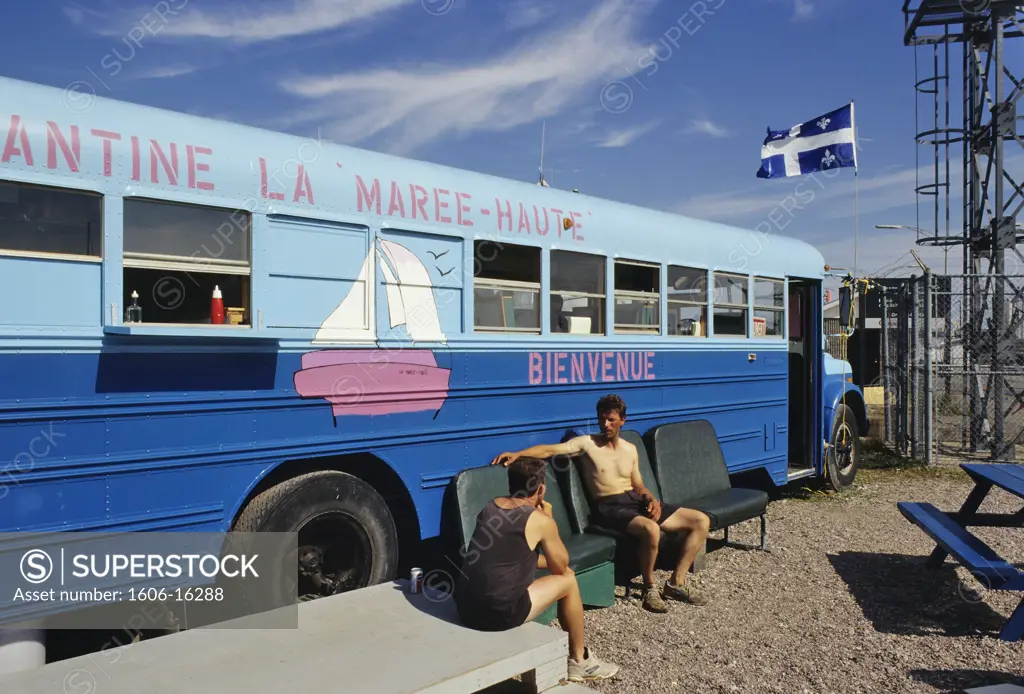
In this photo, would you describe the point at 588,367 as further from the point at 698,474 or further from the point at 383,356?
the point at 383,356

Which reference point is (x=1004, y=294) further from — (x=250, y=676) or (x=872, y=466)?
(x=250, y=676)

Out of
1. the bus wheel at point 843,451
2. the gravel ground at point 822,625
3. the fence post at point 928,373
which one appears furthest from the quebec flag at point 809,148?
A: the gravel ground at point 822,625

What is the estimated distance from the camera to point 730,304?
7293 mm

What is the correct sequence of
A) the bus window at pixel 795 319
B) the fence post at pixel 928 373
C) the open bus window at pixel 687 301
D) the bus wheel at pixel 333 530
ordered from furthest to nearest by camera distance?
the fence post at pixel 928 373, the bus window at pixel 795 319, the open bus window at pixel 687 301, the bus wheel at pixel 333 530

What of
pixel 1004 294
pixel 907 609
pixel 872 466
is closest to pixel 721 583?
pixel 907 609

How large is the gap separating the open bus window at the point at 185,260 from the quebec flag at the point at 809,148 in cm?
758

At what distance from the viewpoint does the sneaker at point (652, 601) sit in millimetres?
5035

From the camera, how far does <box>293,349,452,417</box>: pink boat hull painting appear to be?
14.4 feet

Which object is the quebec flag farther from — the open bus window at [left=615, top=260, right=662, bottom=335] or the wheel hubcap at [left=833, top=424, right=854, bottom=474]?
the open bus window at [left=615, top=260, right=662, bottom=335]

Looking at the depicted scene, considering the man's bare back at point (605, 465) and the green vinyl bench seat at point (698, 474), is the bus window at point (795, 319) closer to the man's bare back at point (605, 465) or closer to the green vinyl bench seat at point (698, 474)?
the green vinyl bench seat at point (698, 474)

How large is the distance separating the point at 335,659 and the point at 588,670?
4.19ft

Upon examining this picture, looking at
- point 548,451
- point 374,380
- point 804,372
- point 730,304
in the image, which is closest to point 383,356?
point 374,380

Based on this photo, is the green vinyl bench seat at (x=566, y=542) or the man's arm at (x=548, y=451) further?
the man's arm at (x=548, y=451)

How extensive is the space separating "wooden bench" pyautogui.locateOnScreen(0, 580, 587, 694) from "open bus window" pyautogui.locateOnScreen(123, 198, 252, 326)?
1.43 meters
